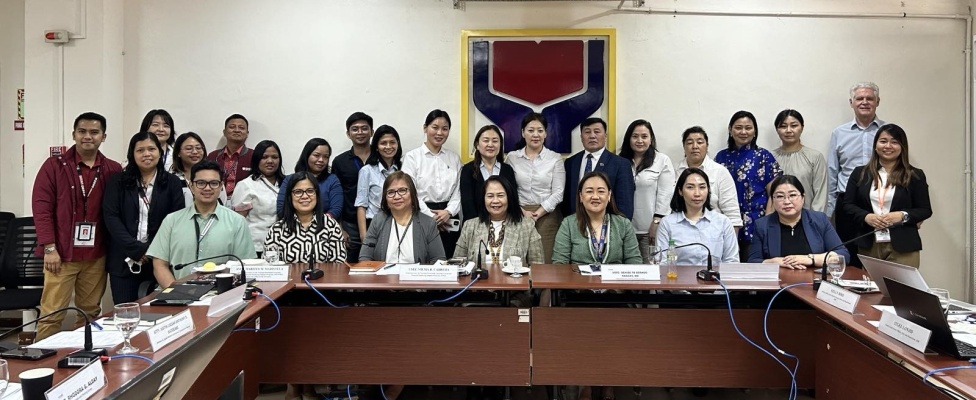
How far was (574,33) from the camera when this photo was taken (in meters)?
4.23

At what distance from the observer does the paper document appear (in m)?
1.55

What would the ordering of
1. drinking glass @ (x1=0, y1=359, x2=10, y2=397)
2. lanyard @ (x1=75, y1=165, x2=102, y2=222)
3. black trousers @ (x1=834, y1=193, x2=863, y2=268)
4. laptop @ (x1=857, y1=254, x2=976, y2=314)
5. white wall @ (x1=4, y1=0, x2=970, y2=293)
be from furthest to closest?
1. white wall @ (x1=4, y1=0, x2=970, y2=293)
2. black trousers @ (x1=834, y1=193, x2=863, y2=268)
3. lanyard @ (x1=75, y1=165, x2=102, y2=222)
4. laptop @ (x1=857, y1=254, x2=976, y2=314)
5. drinking glass @ (x1=0, y1=359, x2=10, y2=397)

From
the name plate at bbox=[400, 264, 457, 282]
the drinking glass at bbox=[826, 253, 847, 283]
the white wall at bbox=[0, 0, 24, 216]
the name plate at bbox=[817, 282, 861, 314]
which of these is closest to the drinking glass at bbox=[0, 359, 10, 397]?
the name plate at bbox=[400, 264, 457, 282]

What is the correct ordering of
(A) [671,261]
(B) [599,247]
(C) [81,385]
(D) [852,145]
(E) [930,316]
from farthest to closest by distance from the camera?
(D) [852,145] < (B) [599,247] < (A) [671,261] < (E) [930,316] < (C) [81,385]

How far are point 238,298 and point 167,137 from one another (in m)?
2.39

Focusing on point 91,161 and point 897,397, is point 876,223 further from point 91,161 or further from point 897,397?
point 91,161

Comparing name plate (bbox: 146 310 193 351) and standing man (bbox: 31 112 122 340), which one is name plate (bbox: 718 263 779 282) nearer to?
name plate (bbox: 146 310 193 351)

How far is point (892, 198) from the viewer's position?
3.38m

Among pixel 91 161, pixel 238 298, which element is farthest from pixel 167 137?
pixel 238 298

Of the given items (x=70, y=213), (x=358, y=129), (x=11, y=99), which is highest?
(x=11, y=99)

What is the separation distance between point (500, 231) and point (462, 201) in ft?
1.90

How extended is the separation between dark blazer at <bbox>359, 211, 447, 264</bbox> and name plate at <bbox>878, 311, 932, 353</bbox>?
6.39ft

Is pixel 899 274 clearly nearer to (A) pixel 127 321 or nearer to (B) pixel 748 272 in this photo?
(B) pixel 748 272

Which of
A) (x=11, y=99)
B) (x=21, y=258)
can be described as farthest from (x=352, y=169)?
(x=11, y=99)
